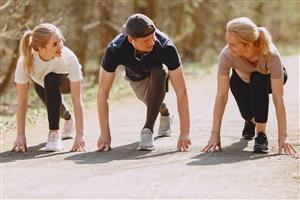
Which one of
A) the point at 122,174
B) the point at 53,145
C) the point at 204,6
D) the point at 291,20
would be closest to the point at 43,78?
the point at 53,145

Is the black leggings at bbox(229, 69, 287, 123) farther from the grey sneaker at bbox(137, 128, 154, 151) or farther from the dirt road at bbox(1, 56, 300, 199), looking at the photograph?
the grey sneaker at bbox(137, 128, 154, 151)

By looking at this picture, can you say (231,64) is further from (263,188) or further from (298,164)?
(263,188)

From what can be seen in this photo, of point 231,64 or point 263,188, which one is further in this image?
point 231,64

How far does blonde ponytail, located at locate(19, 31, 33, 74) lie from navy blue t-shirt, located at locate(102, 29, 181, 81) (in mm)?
675

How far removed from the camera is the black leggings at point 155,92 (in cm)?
571

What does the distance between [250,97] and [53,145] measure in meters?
1.76

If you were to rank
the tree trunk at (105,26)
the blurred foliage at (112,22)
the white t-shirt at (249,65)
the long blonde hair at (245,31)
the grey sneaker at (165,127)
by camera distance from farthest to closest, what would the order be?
the tree trunk at (105,26) → the blurred foliage at (112,22) → the grey sneaker at (165,127) → the white t-shirt at (249,65) → the long blonde hair at (245,31)

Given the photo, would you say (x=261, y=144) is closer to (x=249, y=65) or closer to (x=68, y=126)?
(x=249, y=65)

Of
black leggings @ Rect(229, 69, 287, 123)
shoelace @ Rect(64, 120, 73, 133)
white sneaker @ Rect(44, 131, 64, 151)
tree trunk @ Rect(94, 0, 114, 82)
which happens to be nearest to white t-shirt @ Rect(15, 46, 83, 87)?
white sneaker @ Rect(44, 131, 64, 151)

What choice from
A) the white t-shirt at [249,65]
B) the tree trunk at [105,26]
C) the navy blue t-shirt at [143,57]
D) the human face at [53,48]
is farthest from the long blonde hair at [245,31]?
the tree trunk at [105,26]

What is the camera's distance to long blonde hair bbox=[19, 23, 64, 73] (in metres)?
5.73

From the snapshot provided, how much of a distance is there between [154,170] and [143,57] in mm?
1207

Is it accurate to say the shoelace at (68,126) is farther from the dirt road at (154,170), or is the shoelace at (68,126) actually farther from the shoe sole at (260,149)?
the shoe sole at (260,149)

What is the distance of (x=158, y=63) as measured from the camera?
5695 mm
